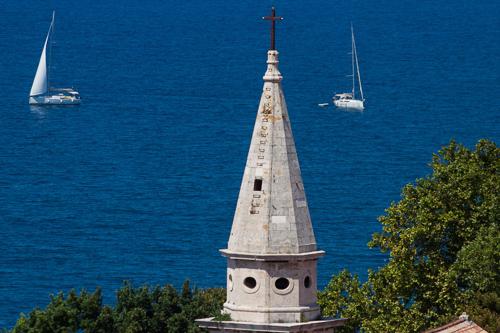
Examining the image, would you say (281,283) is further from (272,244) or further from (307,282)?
(272,244)

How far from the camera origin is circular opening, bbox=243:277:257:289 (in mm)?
41062

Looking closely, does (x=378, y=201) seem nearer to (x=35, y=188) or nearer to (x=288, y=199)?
(x=35, y=188)

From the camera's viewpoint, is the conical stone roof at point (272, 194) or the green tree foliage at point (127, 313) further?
the green tree foliage at point (127, 313)

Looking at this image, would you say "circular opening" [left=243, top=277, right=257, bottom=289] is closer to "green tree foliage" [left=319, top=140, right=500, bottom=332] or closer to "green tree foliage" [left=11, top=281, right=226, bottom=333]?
"green tree foliage" [left=319, top=140, right=500, bottom=332]

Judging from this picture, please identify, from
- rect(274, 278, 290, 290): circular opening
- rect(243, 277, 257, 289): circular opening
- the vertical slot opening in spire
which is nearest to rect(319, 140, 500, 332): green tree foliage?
the vertical slot opening in spire

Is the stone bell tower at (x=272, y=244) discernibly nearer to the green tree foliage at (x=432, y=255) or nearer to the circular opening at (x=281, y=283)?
the circular opening at (x=281, y=283)

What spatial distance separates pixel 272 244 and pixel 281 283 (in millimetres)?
753

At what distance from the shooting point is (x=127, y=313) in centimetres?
6912

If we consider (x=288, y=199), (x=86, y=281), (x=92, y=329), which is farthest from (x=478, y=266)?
(x=86, y=281)

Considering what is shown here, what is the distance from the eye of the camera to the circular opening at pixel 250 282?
41062mm

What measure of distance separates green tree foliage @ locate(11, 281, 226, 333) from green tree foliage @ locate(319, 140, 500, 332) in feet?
15.2

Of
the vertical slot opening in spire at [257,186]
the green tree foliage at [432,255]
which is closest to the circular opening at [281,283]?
the vertical slot opening in spire at [257,186]

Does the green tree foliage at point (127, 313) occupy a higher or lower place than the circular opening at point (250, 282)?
higher

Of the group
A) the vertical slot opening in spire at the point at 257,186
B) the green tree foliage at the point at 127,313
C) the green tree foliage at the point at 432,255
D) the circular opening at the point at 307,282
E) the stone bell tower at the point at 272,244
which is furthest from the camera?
the green tree foliage at the point at 127,313
